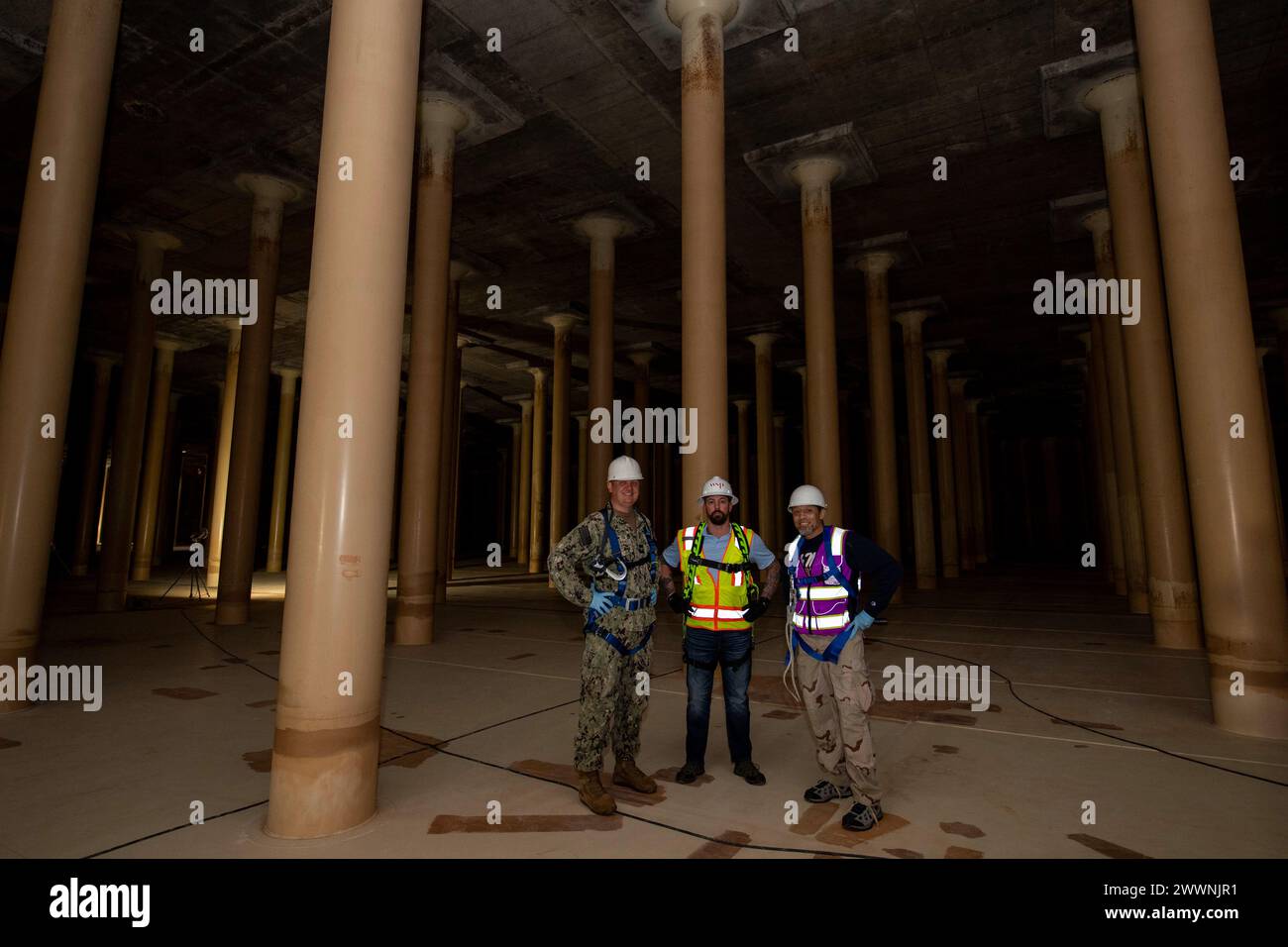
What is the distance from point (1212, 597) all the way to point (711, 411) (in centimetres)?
476

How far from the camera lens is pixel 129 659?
829 centimetres

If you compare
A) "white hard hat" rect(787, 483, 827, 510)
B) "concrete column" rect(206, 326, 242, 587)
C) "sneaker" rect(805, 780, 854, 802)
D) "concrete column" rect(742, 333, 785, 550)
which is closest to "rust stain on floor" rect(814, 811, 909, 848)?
"sneaker" rect(805, 780, 854, 802)

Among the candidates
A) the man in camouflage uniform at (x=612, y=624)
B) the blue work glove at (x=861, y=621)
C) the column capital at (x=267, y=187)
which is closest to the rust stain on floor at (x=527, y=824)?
the man in camouflage uniform at (x=612, y=624)

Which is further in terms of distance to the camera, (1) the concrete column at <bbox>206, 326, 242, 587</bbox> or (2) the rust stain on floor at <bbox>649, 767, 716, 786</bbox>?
(1) the concrete column at <bbox>206, 326, 242, 587</bbox>

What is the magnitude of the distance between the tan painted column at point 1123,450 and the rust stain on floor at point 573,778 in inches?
480

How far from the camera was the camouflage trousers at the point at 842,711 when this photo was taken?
383cm

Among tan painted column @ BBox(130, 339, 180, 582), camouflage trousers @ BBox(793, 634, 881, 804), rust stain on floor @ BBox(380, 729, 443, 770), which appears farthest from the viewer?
tan painted column @ BBox(130, 339, 180, 582)

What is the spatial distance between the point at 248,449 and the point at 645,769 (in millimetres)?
10106

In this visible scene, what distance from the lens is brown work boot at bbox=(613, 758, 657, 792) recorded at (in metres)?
4.20

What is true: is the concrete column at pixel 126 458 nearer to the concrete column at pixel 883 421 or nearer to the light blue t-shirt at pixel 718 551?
the light blue t-shirt at pixel 718 551

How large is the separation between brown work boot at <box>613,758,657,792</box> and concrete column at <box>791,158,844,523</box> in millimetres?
8399

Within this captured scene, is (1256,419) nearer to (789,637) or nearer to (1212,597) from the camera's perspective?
(1212,597)

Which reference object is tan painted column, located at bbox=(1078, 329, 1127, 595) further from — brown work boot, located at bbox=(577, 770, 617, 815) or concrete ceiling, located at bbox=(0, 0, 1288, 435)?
brown work boot, located at bbox=(577, 770, 617, 815)

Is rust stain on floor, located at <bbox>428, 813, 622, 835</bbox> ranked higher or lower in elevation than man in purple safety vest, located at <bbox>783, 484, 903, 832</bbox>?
lower
